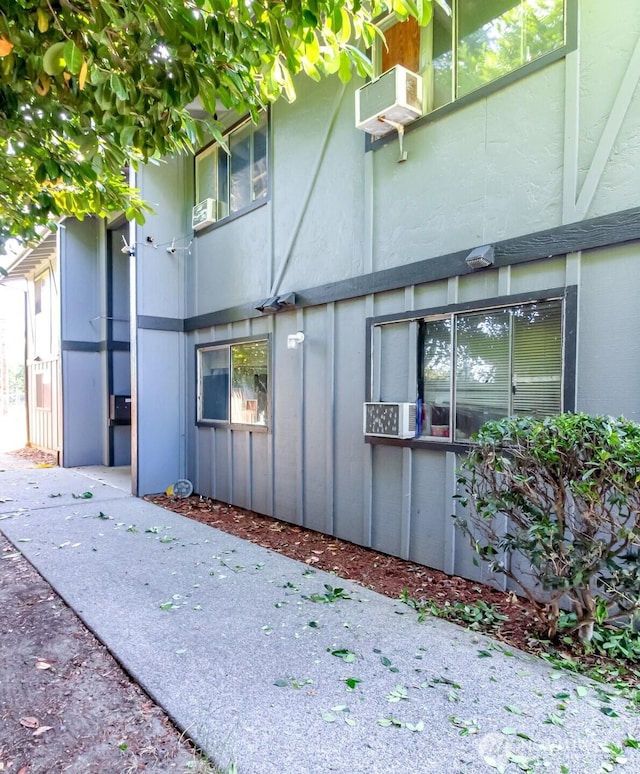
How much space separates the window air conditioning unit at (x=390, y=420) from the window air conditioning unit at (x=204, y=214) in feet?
13.1

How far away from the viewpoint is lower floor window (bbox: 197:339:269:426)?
6426mm

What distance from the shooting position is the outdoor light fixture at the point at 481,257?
12.4ft

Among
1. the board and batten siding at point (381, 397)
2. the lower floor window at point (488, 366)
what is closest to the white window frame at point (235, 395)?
the board and batten siding at point (381, 397)

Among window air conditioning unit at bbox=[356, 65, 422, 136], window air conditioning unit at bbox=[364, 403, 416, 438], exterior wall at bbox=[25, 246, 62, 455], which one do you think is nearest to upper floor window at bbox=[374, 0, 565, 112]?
window air conditioning unit at bbox=[356, 65, 422, 136]

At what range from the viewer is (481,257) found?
378 centimetres

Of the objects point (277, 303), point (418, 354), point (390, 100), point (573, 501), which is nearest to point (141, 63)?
point (390, 100)

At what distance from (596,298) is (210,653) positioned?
3.37m

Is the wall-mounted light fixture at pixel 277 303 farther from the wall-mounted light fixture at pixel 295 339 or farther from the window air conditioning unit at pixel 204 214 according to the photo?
the window air conditioning unit at pixel 204 214

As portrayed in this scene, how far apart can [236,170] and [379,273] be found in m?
3.33

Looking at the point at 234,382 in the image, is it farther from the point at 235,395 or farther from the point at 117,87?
the point at 117,87

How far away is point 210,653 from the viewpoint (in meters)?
2.85

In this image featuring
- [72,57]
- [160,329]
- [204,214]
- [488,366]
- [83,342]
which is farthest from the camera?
[83,342]

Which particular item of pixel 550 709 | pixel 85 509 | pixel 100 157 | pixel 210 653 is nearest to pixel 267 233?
pixel 100 157

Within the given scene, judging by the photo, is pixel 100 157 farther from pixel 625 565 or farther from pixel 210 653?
pixel 625 565
